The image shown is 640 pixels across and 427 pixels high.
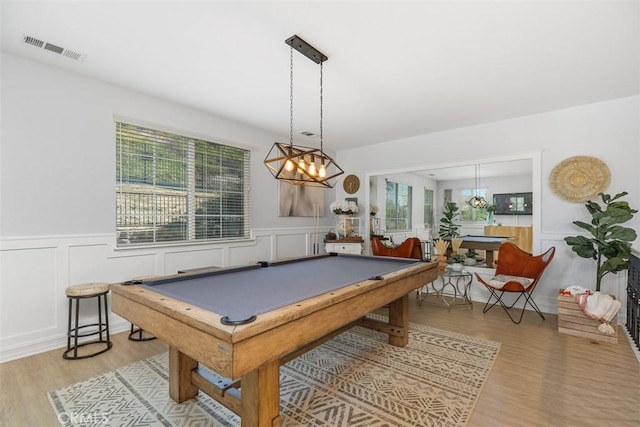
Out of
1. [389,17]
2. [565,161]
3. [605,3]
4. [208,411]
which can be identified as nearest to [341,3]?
[389,17]

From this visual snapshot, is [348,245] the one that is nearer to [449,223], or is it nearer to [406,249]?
[406,249]

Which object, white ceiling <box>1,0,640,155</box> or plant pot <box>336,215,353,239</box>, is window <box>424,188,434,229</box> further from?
white ceiling <box>1,0,640,155</box>

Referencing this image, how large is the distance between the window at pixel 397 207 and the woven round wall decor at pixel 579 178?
2177 millimetres

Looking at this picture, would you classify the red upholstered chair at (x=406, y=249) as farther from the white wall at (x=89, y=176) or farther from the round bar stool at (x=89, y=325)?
the round bar stool at (x=89, y=325)

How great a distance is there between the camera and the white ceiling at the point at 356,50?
197 centimetres

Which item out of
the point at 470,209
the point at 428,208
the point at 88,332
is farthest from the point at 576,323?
the point at 88,332

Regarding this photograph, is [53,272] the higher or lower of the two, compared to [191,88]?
lower

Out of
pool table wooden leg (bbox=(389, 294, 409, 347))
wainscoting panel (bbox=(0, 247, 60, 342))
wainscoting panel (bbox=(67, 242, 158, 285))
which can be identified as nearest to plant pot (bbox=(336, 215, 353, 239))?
pool table wooden leg (bbox=(389, 294, 409, 347))

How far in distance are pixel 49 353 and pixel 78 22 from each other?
275 cm

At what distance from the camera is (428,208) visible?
5152mm

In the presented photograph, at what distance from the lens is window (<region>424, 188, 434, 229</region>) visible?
16.6 ft

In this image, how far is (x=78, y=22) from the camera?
6.86 ft

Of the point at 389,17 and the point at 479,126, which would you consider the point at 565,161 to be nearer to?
the point at 479,126

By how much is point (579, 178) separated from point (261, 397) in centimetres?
427
